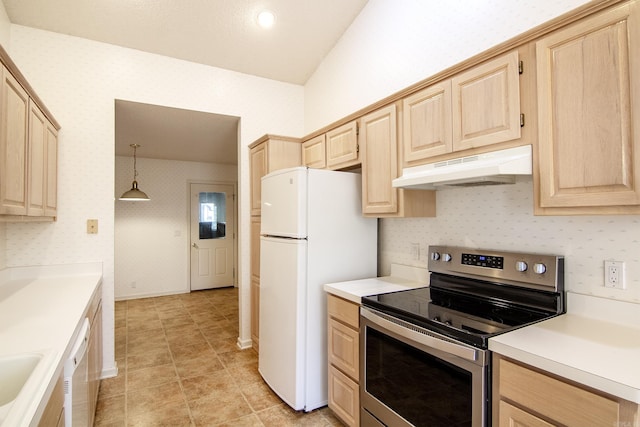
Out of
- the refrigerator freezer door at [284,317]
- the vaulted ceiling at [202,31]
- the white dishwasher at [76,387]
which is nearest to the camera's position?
the white dishwasher at [76,387]

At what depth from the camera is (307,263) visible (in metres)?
2.30

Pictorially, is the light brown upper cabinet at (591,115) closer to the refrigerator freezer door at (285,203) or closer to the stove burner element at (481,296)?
the stove burner element at (481,296)

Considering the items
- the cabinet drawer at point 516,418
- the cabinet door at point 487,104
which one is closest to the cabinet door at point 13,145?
the cabinet door at point 487,104

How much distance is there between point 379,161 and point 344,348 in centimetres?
124

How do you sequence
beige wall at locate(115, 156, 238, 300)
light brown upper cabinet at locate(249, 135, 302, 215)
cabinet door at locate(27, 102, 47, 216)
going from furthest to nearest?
beige wall at locate(115, 156, 238, 300), light brown upper cabinet at locate(249, 135, 302, 215), cabinet door at locate(27, 102, 47, 216)

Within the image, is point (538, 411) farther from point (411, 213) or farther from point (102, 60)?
point (102, 60)

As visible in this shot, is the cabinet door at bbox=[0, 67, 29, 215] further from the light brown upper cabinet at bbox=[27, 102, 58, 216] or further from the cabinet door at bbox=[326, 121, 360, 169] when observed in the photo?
the cabinet door at bbox=[326, 121, 360, 169]

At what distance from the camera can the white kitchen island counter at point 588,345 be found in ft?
3.14

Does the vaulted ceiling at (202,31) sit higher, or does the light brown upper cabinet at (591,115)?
the vaulted ceiling at (202,31)

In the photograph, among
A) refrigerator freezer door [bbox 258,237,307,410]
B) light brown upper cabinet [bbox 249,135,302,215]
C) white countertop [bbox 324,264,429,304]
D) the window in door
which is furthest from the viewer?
the window in door

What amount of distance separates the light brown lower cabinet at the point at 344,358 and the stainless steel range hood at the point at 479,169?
860 mm

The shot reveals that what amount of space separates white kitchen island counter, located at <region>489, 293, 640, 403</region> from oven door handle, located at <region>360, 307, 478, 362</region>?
11 centimetres

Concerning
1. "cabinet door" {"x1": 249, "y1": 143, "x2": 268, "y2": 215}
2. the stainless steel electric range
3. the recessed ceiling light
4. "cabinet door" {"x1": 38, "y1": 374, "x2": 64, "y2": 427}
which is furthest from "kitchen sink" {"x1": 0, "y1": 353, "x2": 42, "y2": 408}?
the recessed ceiling light

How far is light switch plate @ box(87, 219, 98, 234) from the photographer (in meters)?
2.82
